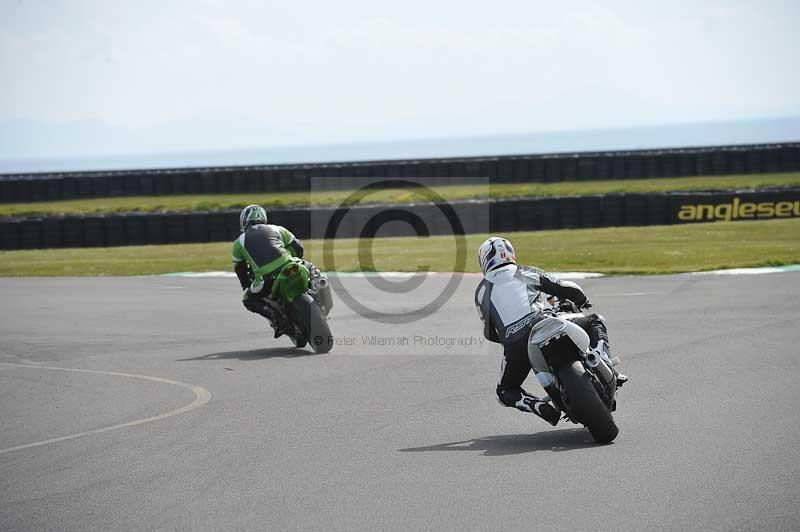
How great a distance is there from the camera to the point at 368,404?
9258 mm

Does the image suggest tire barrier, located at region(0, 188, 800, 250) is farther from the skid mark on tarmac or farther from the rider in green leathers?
the skid mark on tarmac

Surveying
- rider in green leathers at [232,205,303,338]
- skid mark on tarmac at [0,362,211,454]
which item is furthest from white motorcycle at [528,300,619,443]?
rider in green leathers at [232,205,303,338]

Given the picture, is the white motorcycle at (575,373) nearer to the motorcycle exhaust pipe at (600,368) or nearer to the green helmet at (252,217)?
the motorcycle exhaust pipe at (600,368)

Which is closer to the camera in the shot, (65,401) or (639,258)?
(65,401)

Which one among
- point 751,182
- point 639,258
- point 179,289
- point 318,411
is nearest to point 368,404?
point 318,411

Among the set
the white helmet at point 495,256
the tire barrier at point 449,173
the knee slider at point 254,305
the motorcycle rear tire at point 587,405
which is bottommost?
the tire barrier at point 449,173

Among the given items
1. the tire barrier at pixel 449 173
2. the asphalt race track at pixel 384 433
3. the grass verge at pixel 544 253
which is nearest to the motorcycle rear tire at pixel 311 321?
the asphalt race track at pixel 384 433

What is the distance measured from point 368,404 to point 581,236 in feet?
64.4

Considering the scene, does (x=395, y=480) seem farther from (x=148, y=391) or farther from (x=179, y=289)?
(x=179, y=289)

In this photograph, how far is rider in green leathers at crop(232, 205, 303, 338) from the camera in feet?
41.9

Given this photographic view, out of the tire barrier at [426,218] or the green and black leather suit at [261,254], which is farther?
the tire barrier at [426,218]

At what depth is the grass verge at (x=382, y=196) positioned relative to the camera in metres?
36.6

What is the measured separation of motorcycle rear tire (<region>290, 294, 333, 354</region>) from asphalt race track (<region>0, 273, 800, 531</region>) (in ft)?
0.73

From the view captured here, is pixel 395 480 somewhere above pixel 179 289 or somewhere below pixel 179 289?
above
